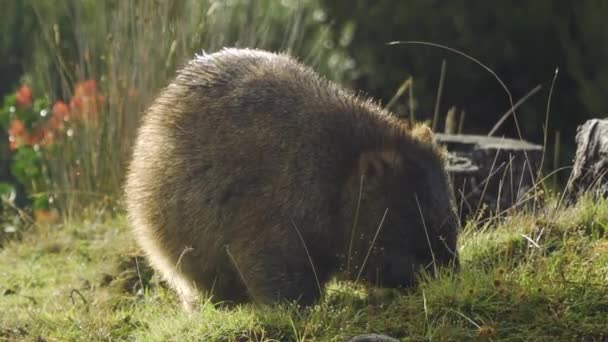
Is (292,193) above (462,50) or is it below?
above

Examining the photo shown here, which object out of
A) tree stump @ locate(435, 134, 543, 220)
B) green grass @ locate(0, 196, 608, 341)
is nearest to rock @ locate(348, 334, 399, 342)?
green grass @ locate(0, 196, 608, 341)

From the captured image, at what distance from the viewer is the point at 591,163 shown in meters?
6.86

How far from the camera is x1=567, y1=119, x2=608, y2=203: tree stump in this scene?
22.0 ft

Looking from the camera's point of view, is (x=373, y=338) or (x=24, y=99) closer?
(x=373, y=338)

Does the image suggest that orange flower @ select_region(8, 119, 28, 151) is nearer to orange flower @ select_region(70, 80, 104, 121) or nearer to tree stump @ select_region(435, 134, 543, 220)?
orange flower @ select_region(70, 80, 104, 121)

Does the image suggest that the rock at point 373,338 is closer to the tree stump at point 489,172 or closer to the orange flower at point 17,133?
the tree stump at point 489,172

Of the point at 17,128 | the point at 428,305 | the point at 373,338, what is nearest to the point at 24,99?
the point at 17,128

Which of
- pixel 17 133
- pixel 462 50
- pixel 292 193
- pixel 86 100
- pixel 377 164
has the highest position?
pixel 377 164

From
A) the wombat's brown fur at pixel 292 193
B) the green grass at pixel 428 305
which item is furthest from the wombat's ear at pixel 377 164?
the green grass at pixel 428 305

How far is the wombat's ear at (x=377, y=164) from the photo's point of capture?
5734mm

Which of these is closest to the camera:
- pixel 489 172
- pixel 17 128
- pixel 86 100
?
pixel 489 172

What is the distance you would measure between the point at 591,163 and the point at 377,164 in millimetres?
1675

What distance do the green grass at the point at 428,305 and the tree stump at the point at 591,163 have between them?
328 mm

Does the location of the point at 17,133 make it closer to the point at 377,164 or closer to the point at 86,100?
the point at 86,100
